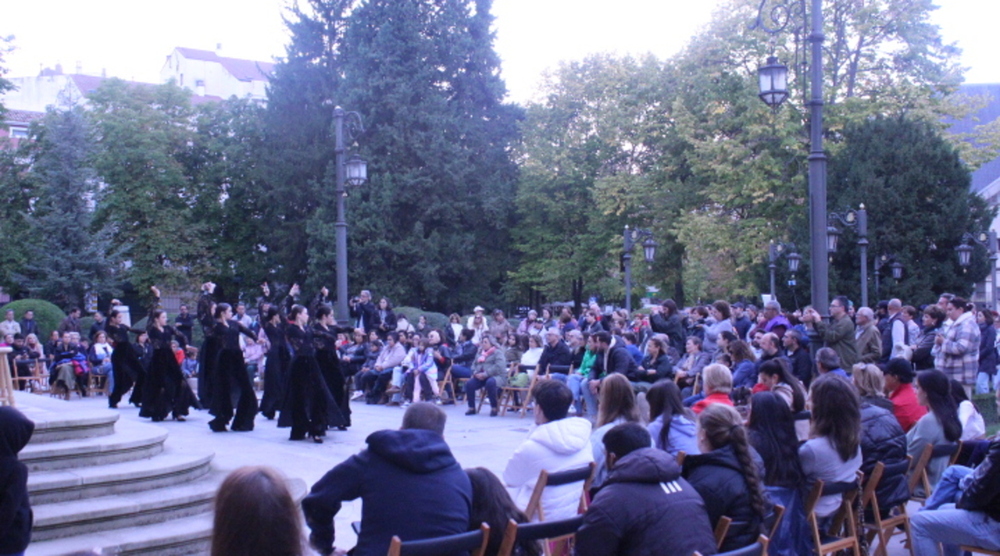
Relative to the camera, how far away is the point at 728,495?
4.56 m

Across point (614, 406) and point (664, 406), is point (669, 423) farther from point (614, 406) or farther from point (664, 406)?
point (614, 406)

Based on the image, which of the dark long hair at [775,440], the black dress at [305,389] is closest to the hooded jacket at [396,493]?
the dark long hair at [775,440]

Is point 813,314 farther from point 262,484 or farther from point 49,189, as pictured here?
point 49,189

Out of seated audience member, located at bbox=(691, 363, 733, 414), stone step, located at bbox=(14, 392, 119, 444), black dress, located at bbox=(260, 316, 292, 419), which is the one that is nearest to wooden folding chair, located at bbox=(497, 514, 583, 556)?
seated audience member, located at bbox=(691, 363, 733, 414)

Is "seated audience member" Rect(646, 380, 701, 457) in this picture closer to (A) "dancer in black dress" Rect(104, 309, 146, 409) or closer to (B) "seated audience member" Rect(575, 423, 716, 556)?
(B) "seated audience member" Rect(575, 423, 716, 556)

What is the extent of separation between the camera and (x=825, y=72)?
97.5ft

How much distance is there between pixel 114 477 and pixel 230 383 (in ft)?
18.9

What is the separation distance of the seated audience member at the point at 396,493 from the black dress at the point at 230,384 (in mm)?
9089

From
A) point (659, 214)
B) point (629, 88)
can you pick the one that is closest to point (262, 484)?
point (659, 214)

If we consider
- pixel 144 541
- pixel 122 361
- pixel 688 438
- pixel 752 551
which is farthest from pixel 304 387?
pixel 752 551

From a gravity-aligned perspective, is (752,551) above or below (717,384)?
below

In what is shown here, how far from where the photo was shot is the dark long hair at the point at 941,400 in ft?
21.1

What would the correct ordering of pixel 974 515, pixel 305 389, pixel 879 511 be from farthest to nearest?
pixel 305 389, pixel 879 511, pixel 974 515

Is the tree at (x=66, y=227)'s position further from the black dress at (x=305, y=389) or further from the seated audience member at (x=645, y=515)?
the seated audience member at (x=645, y=515)
